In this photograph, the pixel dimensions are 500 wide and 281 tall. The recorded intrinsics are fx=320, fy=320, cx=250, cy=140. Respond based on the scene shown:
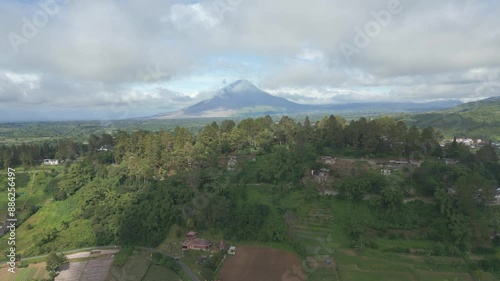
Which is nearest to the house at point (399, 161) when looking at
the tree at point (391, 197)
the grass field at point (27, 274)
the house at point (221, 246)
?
the tree at point (391, 197)

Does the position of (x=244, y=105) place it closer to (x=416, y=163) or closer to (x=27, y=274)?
(x=416, y=163)

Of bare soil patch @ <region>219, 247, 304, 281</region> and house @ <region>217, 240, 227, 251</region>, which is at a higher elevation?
house @ <region>217, 240, 227, 251</region>

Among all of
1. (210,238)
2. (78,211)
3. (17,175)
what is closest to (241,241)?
(210,238)

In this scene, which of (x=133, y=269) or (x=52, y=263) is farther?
(x=133, y=269)

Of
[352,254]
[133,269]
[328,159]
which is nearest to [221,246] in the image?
[133,269]

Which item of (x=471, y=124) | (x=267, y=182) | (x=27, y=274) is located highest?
(x=471, y=124)

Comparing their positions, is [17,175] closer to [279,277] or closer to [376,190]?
[279,277]

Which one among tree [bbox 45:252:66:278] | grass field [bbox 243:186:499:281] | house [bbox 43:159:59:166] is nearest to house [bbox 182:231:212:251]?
grass field [bbox 243:186:499:281]

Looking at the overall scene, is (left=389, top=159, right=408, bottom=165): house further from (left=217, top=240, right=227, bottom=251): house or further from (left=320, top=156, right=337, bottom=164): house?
(left=217, top=240, right=227, bottom=251): house

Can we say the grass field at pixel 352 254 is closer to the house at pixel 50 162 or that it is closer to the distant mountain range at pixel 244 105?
the house at pixel 50 162
